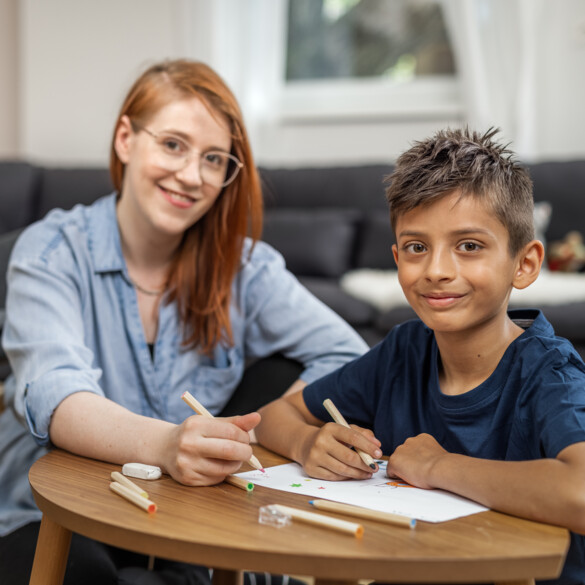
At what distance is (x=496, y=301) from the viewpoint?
94 centimetres

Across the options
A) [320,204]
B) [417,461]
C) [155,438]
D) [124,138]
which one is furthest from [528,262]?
[320,204]

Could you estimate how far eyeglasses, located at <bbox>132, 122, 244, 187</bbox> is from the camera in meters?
1.38

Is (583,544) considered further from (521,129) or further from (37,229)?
(521,129)

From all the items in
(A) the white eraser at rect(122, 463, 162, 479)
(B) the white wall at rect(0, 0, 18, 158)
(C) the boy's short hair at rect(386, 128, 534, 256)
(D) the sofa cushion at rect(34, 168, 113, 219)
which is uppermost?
(B) the white wall at rect(0, 0, 18, 158)

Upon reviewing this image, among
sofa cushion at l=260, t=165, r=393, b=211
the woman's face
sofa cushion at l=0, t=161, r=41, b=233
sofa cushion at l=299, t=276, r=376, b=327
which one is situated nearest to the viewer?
the woman's face

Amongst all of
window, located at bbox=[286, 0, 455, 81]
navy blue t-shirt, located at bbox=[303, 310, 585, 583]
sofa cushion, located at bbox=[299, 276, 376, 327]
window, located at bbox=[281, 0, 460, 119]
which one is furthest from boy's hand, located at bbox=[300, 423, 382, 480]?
window, located at bbox=[286, 0, 455, 81]

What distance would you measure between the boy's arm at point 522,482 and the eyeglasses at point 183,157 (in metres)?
0.74

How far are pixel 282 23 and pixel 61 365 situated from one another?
3.53 metres

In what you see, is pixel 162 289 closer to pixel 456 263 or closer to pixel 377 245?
pixel 456 263

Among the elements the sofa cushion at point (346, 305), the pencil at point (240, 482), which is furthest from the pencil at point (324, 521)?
the sofa cushion at point (346, 305)

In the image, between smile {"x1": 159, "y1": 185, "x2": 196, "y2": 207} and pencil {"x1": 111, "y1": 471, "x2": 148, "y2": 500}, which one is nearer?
pencil {"x1": 111, "y1": 471, "x2": 148, "y2": 500}

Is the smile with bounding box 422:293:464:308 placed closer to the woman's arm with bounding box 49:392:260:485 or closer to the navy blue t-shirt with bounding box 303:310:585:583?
the navy blue t-shirt with bounding box 303:310:585:583

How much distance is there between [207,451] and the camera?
34.2 inches

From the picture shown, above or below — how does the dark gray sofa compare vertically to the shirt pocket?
above
